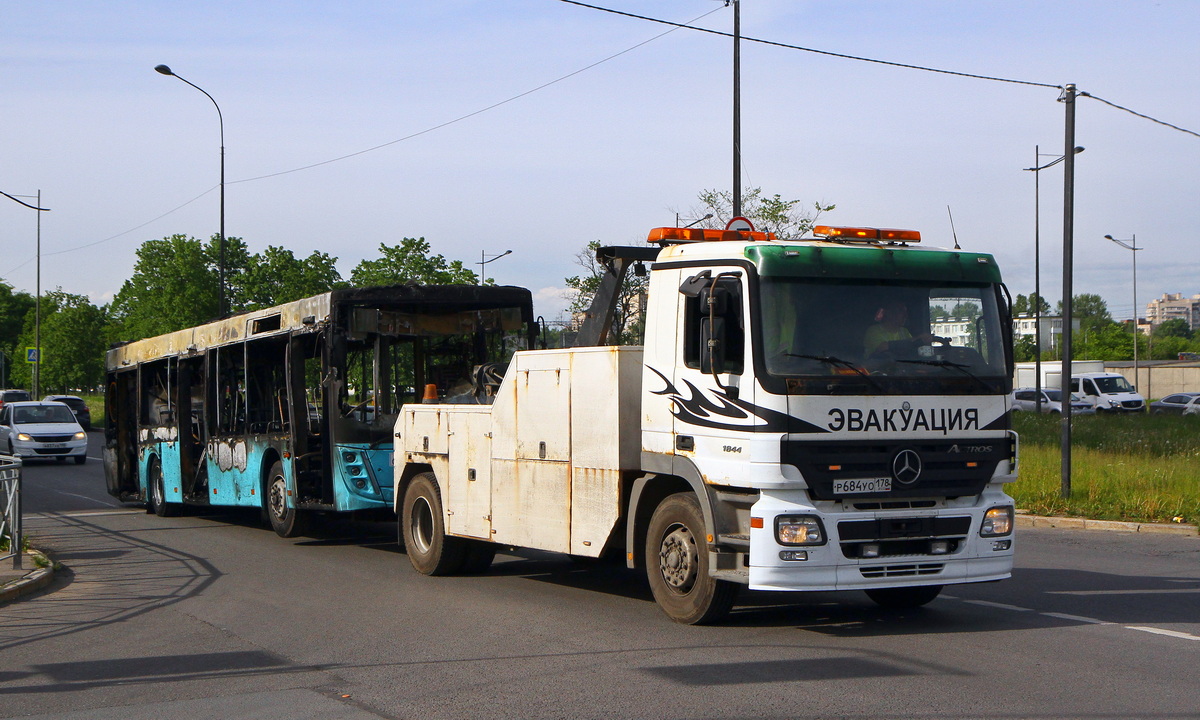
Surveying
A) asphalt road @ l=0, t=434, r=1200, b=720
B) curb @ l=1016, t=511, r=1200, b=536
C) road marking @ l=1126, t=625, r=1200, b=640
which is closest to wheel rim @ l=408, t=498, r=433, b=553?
asphalt road @ l=0, t=434, r=1200, b=720

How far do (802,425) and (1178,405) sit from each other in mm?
50594

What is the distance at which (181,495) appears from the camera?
59.5ft

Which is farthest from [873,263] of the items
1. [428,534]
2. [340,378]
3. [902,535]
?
[340,378]

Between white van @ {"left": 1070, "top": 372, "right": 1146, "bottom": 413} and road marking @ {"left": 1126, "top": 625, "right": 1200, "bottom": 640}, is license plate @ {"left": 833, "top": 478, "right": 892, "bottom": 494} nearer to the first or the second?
road marking @ {"left": 1126, "top": 625, "right": 1200, "bottom": 640}

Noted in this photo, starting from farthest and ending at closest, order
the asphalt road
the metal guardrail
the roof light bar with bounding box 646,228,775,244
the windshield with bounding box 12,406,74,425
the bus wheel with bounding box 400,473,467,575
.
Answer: the windshield with bounding box 12,406,74,425 → the metal guardrail → the bus wheel with bounding box 400,473,467,575 → the roof light bar with bounding box 646,228,775,244 → the asphalt road

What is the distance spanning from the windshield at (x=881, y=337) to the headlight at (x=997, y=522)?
2.79ft

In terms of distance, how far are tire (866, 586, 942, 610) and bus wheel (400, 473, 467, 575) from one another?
4139 mm

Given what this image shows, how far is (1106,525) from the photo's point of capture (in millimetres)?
15102

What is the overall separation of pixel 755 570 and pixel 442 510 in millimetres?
4387

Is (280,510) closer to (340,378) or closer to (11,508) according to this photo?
(340,378)

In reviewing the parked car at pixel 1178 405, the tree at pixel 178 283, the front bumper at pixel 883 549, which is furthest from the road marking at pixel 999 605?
the tree at pixel 178 283

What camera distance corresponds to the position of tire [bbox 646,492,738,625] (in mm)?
8156

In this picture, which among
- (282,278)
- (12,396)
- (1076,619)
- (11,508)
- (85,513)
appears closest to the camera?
(1076,619)

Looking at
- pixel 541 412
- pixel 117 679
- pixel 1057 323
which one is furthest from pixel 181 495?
pixel 1057 323
